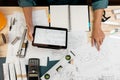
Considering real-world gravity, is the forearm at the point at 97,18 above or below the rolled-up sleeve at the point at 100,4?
below

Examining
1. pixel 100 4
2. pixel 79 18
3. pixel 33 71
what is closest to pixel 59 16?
pixel 79 18

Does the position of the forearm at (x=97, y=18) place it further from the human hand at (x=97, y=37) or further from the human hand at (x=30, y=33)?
the human hand at (x=30, y=33)

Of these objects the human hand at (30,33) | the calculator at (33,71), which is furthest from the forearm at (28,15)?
the calculator at (33,71)

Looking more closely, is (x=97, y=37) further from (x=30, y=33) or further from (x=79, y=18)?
(x=30, y=33)

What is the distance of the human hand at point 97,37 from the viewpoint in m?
1.45

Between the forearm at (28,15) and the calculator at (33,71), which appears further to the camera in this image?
the forearm at (28,15)

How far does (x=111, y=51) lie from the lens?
4.71 feet

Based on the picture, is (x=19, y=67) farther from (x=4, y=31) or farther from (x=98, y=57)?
(x=98, y=57)

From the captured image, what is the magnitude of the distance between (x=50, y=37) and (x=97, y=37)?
23 cm

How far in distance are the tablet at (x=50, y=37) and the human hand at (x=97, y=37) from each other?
14 centimetres

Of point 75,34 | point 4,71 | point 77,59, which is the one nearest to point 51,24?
point 75,34

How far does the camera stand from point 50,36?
4.75 feet

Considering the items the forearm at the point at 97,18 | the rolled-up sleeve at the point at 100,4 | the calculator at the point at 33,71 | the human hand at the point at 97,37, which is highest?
the rolled-up sleeve at the point at 100,4

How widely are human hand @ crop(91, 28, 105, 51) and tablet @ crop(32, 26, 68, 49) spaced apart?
0.14 meters
